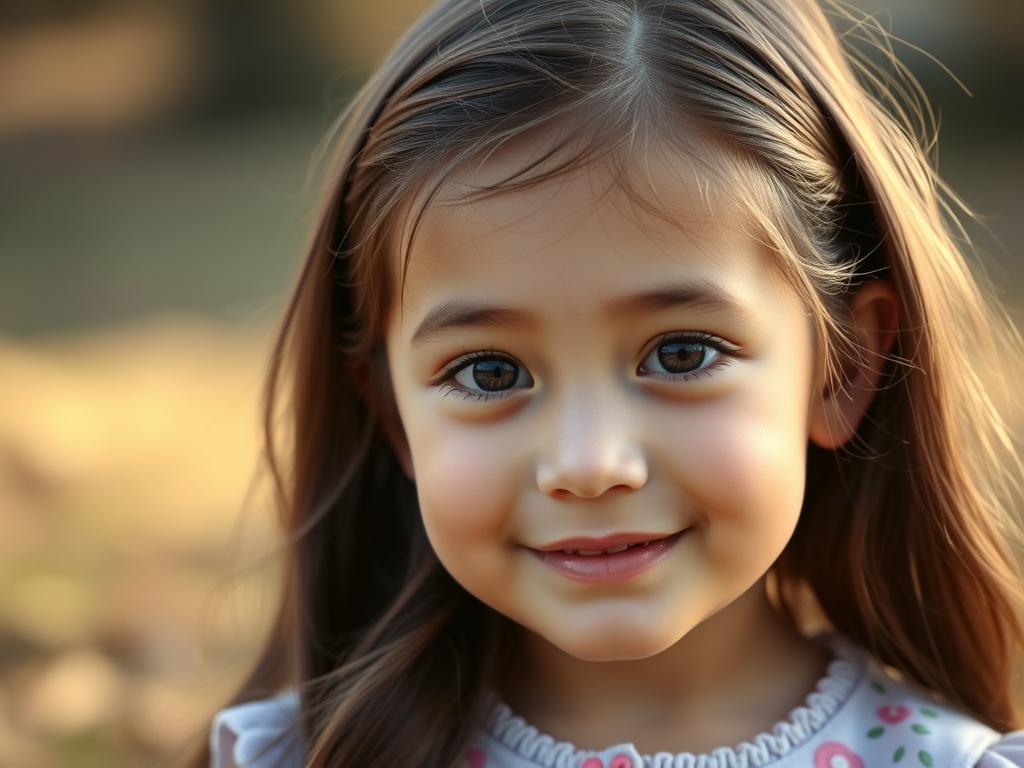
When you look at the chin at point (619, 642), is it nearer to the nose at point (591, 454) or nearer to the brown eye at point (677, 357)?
the nose at point (591, 454)

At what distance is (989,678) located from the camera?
1.75 m

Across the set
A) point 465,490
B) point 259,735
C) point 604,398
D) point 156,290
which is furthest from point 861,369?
point 156,290

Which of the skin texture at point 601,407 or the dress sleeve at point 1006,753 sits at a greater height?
the skin texture at point 601,407

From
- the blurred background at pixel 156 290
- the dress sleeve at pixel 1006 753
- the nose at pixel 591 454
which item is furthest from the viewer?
the blurred background at pixel 156 290

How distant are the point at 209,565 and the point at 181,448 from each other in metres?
0.67

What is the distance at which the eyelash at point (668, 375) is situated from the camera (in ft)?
4.75

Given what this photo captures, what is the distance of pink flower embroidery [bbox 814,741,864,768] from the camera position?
1607 mm

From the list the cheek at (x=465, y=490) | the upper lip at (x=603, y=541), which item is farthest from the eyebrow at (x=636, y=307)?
the upper lip at (x=603, y=541)

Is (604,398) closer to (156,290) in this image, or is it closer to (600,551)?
(600,551)

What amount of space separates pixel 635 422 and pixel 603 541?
13cm

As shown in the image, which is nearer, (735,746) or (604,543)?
(604,543)

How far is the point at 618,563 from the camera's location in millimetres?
1462

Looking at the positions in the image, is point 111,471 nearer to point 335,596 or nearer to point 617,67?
point 335,596

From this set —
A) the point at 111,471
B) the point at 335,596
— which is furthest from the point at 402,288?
the point at 111,471
